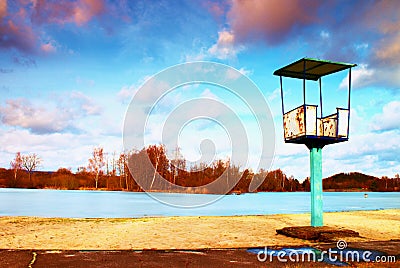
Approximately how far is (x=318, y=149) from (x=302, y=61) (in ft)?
10.4

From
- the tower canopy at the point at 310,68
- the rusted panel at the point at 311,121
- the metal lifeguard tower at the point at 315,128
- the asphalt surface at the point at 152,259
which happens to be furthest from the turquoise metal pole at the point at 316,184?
the asphalt surface at the point at 152,259

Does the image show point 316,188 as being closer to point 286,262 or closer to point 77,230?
point 286,262

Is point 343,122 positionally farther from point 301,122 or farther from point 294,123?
point 294,123

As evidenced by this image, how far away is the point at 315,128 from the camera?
1327 cm

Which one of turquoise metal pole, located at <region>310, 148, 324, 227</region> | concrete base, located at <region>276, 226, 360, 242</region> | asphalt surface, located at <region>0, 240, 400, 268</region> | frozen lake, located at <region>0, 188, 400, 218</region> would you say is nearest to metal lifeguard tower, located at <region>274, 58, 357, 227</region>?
turquoise metal pole, located at <region>310, 148, 324, 227</region>

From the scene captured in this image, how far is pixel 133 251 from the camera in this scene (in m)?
10.0

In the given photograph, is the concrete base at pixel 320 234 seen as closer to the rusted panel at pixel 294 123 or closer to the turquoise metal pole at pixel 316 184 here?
the turquoise metal pole at pixel 316 184

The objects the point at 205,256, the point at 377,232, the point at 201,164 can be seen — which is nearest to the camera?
the point at 205,256

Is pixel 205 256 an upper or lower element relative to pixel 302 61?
lower

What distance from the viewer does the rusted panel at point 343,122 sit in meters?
13.5

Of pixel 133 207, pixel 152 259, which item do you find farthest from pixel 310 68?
pixel 133 207

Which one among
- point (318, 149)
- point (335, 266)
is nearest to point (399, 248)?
point (335, 266)

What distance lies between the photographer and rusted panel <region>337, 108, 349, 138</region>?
44.3 ft

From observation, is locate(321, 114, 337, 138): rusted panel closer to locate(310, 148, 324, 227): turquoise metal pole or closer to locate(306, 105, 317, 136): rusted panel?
locate(306, 105, 317, 136): rusted panel
